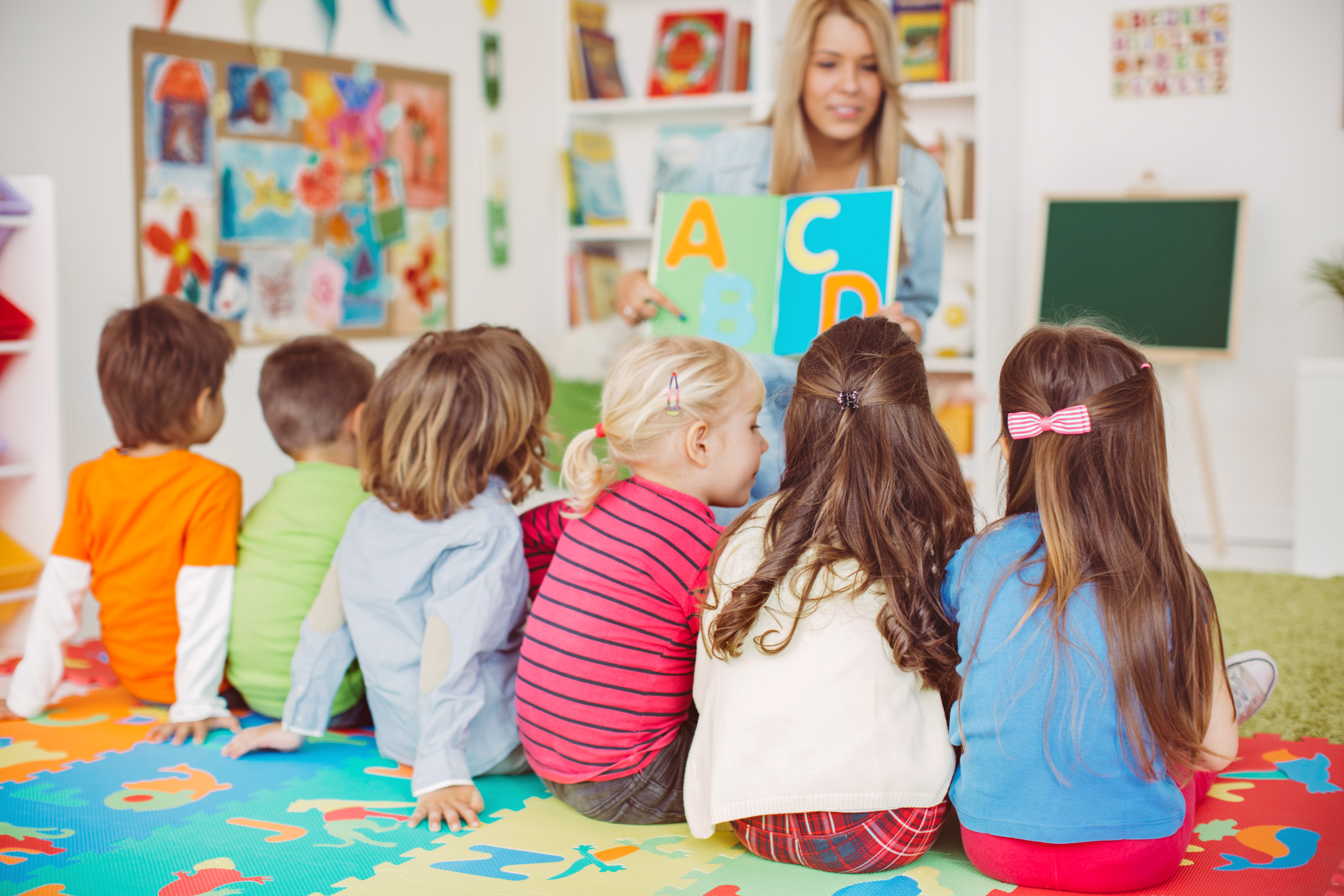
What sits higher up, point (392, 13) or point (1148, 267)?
point (392, 13)

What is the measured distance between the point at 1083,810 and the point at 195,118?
264 cm

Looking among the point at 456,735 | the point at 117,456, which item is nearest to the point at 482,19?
the point at 117,456

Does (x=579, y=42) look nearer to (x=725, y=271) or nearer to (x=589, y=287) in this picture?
(x=589, y=287)

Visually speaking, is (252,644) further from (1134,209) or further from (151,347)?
(1134,209)

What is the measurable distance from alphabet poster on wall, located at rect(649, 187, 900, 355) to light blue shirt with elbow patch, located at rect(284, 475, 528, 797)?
603 millimetres

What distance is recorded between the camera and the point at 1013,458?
130 centimetres

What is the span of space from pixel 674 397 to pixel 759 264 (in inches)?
27.9

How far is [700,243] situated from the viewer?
208 centimetres

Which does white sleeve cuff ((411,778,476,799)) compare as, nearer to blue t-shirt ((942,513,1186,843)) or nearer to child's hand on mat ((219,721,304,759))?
child's hand on mat ((219,721,304,759))

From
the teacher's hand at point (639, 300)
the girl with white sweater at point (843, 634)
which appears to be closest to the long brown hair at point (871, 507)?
the girl with white sweater at point (843, 634)

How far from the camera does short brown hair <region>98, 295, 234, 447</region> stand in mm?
1856

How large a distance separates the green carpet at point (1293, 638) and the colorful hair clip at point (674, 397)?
1.05 metres

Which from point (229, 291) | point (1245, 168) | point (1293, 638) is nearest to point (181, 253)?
point (229, 291)

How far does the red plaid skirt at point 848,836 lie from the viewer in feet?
4.20
